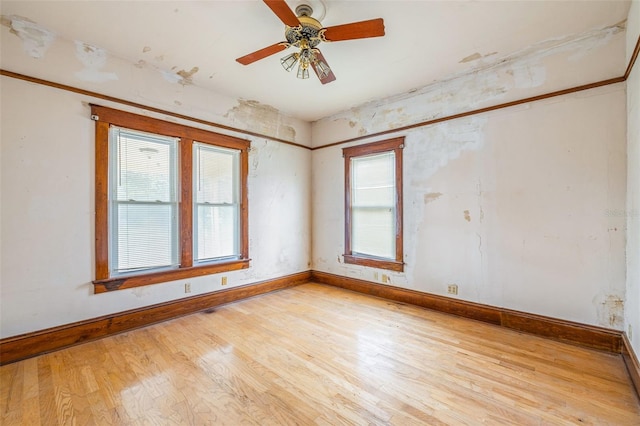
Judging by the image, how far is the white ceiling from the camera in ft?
7.39

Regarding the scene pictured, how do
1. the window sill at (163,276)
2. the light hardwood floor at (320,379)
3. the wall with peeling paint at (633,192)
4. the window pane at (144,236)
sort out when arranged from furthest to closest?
the window pane at (144,236) < the window sill at (163,276) < the wall with peeling paint at (633,192) < the light hardwood floor at (320,379)

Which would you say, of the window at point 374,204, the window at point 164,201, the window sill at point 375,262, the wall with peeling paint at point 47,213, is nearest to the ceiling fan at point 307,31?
the window at point 164,201

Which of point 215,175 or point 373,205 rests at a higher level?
point 215,175

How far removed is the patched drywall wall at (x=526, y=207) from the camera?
257cm

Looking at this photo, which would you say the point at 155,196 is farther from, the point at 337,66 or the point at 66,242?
the point at 337,66

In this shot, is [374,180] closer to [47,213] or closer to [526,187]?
[526,187]

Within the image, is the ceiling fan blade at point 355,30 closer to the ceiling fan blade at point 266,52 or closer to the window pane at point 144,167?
the ceiling fan blade at point 266,52

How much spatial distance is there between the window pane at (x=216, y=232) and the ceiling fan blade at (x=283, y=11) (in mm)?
2531

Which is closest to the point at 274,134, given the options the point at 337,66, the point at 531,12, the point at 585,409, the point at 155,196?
the point at 337,66

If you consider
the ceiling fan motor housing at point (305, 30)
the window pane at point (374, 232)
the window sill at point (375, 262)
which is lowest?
the window sill at point (375, 262)

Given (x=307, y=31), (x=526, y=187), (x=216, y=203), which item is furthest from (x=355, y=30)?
(x=216, y=203)

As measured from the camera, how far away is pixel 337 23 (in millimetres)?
2428

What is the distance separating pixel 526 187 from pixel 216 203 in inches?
149

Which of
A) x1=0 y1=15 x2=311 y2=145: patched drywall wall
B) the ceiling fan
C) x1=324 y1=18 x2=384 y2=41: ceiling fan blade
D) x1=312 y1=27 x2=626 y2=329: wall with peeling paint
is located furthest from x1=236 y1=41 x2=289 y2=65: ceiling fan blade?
x1=312 y1=27 x2=626 y2=329: wall with peeling paint
